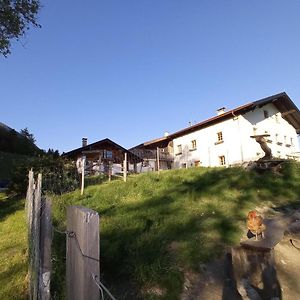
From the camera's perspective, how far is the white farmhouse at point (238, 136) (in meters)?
30.5

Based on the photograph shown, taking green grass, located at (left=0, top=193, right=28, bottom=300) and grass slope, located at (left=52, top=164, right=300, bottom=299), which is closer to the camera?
green grass, located at (left=0, top=193, right=28, bottom=300)

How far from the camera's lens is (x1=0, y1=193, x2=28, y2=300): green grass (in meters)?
6.69

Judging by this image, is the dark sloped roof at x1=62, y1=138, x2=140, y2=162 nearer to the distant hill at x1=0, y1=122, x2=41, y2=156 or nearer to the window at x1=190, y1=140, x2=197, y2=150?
the window at x1=190, y1=140, x2=197, y2=150

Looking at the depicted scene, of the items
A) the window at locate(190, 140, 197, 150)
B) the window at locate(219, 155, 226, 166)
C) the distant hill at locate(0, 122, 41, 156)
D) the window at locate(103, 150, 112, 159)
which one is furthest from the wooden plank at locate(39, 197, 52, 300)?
the distant hill at locate(0, 122, 41, 156)

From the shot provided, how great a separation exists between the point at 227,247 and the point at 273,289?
2260 millimetres

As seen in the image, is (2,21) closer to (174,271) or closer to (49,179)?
(49,179)

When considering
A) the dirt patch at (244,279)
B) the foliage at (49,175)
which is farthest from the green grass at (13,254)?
the dirt patch at (244,279)

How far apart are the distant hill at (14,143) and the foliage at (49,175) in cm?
2110

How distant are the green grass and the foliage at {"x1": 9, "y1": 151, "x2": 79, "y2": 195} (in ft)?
8.77

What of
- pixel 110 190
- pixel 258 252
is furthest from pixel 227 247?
pixel 110 190

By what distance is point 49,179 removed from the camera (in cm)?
1761

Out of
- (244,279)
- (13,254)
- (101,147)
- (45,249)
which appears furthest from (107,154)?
(45,249)

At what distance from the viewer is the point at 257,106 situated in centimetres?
3172

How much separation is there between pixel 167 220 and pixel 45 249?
258 inches
